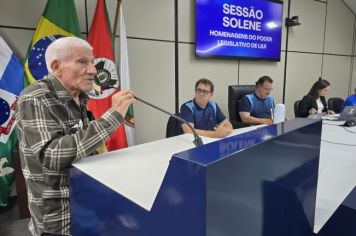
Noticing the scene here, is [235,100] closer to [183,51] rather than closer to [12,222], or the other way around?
[183,51]

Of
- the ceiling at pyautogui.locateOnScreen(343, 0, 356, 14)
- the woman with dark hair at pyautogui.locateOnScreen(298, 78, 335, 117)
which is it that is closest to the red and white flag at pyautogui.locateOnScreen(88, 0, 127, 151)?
the woman with dark hair at pyautogui.locateOnScreen(298, 78, 335, 117)

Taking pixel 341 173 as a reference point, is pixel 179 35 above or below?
above

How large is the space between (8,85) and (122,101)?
1740 millimetres

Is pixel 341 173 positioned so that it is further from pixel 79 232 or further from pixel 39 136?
pixel 39 136

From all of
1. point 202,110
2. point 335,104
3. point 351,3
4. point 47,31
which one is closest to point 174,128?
point 202,110

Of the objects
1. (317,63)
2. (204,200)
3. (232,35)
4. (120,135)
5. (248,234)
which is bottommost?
(120,135)

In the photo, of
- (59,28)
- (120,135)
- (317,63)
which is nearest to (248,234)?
(120,135)

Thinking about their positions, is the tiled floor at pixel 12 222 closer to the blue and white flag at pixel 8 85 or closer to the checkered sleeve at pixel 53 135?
the blue and white flag at pixel 8 85

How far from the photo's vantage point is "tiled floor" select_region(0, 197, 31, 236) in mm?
1899

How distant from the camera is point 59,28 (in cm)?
218

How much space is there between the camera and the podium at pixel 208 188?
0.42 metres

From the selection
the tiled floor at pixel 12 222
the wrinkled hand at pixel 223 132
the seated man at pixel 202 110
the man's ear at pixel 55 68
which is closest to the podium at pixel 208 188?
the man's ear at pixel 55 68

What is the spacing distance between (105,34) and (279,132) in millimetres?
2175

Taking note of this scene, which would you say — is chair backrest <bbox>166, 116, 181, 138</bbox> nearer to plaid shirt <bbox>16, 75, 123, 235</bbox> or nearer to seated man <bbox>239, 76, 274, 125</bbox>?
plaid shirt <bbox>16, 75, 123, 235</bbox>
